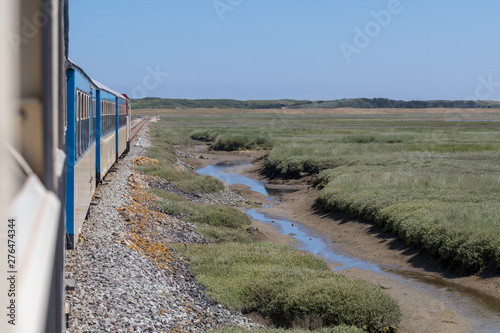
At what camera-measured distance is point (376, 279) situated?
12688 mm

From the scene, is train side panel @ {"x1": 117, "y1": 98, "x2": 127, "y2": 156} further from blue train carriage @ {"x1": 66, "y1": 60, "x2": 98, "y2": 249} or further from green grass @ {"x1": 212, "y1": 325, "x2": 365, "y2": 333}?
green grass @ {"x1": 212, "y1": 325, "x2": 365, "y2": 333}

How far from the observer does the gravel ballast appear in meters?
6.64

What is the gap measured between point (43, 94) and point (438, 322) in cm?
992

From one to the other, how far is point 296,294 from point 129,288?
2584 mm

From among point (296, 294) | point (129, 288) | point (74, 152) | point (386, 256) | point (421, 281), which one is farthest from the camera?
point (386, 256)

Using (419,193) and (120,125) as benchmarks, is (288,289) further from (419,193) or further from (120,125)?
(120,125)

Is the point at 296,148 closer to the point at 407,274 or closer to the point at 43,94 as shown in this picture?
the point at 407,274

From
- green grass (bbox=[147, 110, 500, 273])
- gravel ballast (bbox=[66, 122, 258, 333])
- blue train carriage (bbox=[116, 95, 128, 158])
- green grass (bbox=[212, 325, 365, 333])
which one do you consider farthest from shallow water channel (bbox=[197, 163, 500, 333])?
blue train carriage (bbox=[116, 95, 128, 158])

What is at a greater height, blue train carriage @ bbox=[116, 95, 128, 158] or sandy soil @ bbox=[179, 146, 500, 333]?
blue train carriage @ bbox=[116, 95, 128, 158]

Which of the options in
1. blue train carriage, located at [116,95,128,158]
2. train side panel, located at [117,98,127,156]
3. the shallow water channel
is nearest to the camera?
the shallow water channel

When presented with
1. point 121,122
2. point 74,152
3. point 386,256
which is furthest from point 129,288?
point 121,122

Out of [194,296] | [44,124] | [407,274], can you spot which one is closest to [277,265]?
[194,296]

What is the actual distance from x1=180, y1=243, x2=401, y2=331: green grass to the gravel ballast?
0.37m

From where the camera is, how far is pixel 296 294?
880 centimetres
